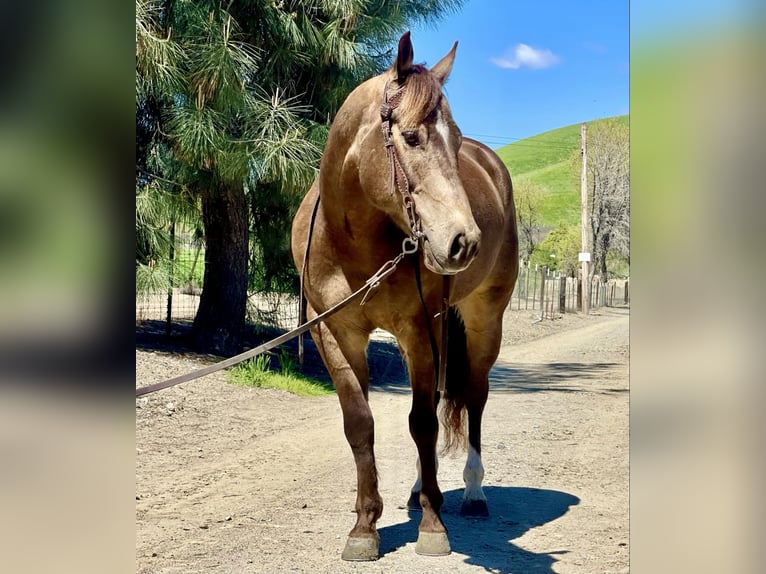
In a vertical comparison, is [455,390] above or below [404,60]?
below

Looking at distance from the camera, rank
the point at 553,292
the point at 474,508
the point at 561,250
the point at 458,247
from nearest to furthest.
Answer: the point at 458,247, the point at 474,508, the point at 553,292, the point at 561,250

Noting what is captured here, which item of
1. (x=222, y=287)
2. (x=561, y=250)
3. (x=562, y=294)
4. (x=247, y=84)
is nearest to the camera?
(x=247, y=84)

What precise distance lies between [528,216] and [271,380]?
61.8 feet

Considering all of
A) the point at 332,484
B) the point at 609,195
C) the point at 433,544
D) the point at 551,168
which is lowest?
the point at 332,484

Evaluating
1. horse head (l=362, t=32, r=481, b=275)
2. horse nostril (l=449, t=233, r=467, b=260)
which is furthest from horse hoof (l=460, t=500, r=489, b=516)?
horse nostril (l=449, t=233, r=467, b=260)

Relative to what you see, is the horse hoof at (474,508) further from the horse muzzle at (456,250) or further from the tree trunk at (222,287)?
the tree trunk at (222,287)

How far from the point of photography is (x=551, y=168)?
45688 millimetres

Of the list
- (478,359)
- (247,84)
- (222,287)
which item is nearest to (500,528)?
(478,359)

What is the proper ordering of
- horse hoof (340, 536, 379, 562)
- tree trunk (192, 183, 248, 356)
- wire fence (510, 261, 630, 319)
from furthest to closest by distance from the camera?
wire fence (510, 261, 630, 319) → tree trunk (192, 183, 248, 356) → horse hoof (340, 536, 379, 562)

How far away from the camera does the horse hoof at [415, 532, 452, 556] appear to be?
319 centimetres

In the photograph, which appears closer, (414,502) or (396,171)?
(396,171)

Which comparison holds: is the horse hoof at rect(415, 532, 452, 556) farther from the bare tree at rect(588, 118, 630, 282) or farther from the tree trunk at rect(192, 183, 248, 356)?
the bare tree at rect(588, 118, 630, 282)

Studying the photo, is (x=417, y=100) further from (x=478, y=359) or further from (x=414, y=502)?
(x=414, y=502)

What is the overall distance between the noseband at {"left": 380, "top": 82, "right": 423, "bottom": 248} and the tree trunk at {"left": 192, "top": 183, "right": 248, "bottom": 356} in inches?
254
